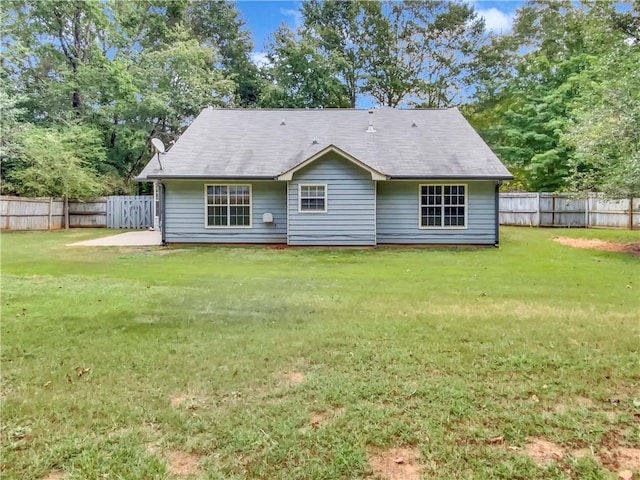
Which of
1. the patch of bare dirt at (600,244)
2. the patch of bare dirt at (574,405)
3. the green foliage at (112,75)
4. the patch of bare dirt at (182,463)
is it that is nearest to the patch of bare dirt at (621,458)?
the patch of bare dirt at (574,405)

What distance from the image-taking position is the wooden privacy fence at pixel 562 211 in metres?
18.5

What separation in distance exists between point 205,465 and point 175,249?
11.2 meters

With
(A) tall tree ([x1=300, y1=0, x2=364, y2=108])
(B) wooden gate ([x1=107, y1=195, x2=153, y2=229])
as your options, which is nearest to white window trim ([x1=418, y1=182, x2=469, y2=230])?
(B) wooden gate ([x1=107, y1=195, x2=153, y2=229])

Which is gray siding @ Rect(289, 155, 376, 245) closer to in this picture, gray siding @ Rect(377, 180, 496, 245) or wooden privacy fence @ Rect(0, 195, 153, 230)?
gray siding @ Rect(377, 180, 496, 245)

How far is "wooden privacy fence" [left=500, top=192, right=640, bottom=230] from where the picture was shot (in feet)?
60.7

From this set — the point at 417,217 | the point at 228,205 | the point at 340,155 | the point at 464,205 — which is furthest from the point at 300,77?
the point at 464,205

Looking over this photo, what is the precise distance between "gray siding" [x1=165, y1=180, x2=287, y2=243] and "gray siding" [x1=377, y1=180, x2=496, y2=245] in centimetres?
319

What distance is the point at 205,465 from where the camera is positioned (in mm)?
2455

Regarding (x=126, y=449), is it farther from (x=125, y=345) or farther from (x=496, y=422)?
(x=496, y=422)

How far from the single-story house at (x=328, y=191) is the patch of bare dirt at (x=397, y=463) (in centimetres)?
1083

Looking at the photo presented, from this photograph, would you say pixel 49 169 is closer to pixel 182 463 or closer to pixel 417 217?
pixel 417 217

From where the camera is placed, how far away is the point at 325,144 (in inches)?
596

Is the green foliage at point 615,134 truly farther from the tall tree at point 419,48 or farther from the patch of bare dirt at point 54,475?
the tall tree at point 419,48

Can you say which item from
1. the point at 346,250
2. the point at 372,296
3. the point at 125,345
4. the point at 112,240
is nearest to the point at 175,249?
the point at 112,240
